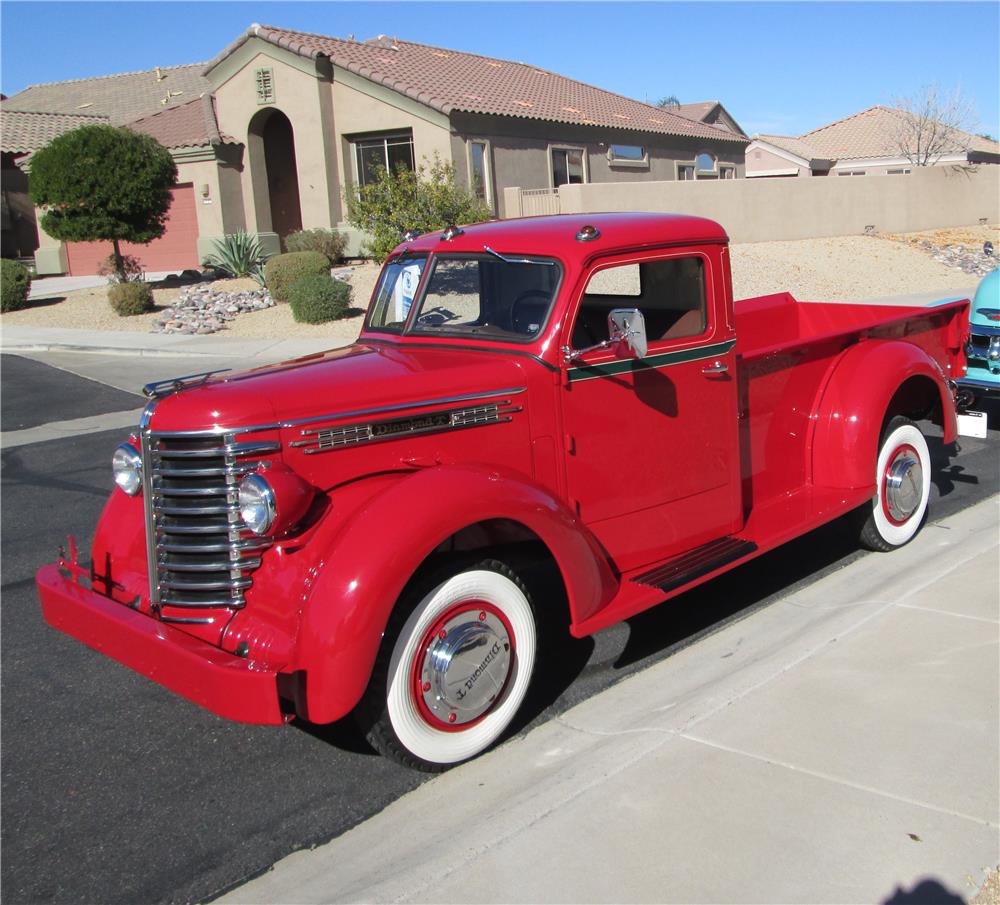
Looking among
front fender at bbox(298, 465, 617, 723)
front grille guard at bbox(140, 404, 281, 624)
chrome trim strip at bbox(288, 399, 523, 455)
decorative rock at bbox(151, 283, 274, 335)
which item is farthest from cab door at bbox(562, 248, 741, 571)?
decorative rock at bbox(151, 283, 274, 335)

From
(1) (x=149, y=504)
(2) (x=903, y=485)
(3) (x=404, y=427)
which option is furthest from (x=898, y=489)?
(1) (x=149, y=504)

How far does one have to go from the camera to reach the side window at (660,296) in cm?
475

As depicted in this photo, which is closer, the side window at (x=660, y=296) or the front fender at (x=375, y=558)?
the front fender at (x=375, y=558)

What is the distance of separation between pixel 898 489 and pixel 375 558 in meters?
3.61

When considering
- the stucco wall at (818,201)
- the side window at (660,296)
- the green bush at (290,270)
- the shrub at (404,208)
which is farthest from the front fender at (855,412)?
the stucco wall at (818,201)

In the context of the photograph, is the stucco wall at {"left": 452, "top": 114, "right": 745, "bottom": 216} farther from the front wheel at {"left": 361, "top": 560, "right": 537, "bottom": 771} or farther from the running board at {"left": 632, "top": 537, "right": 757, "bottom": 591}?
the front wheel at {"left": 361, "top": 560, "right": 537, "bottom": 771}

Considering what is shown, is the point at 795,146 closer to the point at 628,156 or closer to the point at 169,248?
the point at 628,156

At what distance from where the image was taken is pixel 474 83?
1036 inches

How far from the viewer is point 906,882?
3035 millimetres

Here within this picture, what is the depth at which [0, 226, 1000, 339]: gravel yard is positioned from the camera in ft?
61.0

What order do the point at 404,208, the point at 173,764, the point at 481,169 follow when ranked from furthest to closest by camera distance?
the point at 481,169 → the point at 404,208 → the point at 173,764

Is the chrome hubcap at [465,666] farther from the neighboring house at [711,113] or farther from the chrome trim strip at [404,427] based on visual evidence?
the neighboring house at [711,113]

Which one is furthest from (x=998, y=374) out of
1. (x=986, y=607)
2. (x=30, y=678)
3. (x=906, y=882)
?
(x=30, y=678)

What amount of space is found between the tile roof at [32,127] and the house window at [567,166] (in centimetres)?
1509
